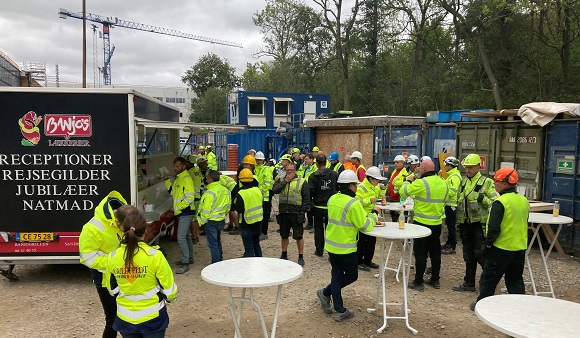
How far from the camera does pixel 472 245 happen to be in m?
6.17

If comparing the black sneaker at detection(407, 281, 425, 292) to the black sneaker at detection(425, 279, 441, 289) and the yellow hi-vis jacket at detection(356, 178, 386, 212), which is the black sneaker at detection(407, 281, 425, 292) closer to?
the black sneaker at detection(425, 279, 441, 289)

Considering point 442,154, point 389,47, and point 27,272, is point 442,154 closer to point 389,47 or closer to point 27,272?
point 27,272

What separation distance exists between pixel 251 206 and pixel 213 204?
639 millimetres

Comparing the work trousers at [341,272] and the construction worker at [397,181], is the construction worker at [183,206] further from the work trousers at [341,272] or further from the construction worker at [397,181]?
the construction worker at [397,181]

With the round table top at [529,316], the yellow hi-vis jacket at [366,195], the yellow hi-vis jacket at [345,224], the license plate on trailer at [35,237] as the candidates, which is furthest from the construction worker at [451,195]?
the license plate on trailer at [35,237]

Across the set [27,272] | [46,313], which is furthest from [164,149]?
[46,313]

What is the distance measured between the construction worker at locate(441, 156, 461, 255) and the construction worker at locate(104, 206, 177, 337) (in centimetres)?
526

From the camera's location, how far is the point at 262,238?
30.9 ft

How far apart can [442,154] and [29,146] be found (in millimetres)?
9062

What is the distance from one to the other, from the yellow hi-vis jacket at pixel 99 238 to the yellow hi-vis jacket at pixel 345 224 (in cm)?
234

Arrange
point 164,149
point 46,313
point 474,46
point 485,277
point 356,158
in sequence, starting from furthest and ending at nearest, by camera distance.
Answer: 1. point 474,46
2. point 164,149
3. point 356,158
4. point 46,313
5. point 485,277

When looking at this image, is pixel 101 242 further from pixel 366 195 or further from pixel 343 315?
pixel 366 195

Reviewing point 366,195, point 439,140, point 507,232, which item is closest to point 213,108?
point 439,140

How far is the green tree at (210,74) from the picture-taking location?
5797cm
